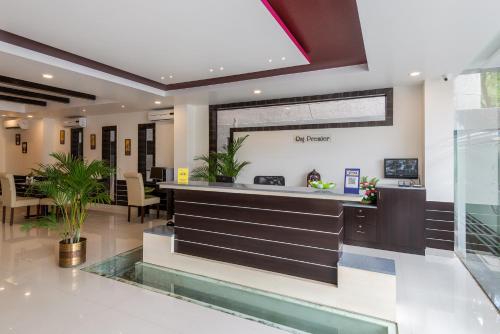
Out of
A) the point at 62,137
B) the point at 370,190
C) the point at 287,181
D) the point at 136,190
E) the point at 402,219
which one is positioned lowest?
the point at 402,219

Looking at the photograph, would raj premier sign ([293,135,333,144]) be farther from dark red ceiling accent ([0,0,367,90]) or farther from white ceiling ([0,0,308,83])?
white ceiling ([0,0,308,83])

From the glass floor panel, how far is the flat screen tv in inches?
123

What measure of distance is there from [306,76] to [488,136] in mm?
2694

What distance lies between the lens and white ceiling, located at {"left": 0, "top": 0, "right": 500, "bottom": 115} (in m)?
2.62

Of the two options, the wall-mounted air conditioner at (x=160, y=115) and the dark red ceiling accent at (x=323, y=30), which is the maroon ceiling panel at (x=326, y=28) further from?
the wall-mounted air conditioner at (x=160, y=115)

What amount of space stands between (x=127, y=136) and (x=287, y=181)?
5195 millimetres

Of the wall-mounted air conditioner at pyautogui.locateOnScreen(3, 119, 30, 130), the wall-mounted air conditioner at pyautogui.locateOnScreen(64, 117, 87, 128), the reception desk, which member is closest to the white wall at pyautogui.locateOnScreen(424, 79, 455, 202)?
the reception desk

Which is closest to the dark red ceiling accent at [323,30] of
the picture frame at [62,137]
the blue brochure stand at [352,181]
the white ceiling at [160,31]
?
the white ceiling at [160,31]

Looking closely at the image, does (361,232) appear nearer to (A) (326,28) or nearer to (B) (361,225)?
(B) (361,225)

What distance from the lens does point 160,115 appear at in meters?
7.59

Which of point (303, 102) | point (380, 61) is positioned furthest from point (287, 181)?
point (380, 61)

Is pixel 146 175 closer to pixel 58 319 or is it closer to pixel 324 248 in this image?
pixel 58 319

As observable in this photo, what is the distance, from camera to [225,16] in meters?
3.05

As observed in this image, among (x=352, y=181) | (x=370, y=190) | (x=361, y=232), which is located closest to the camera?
(x=352, y=181)
